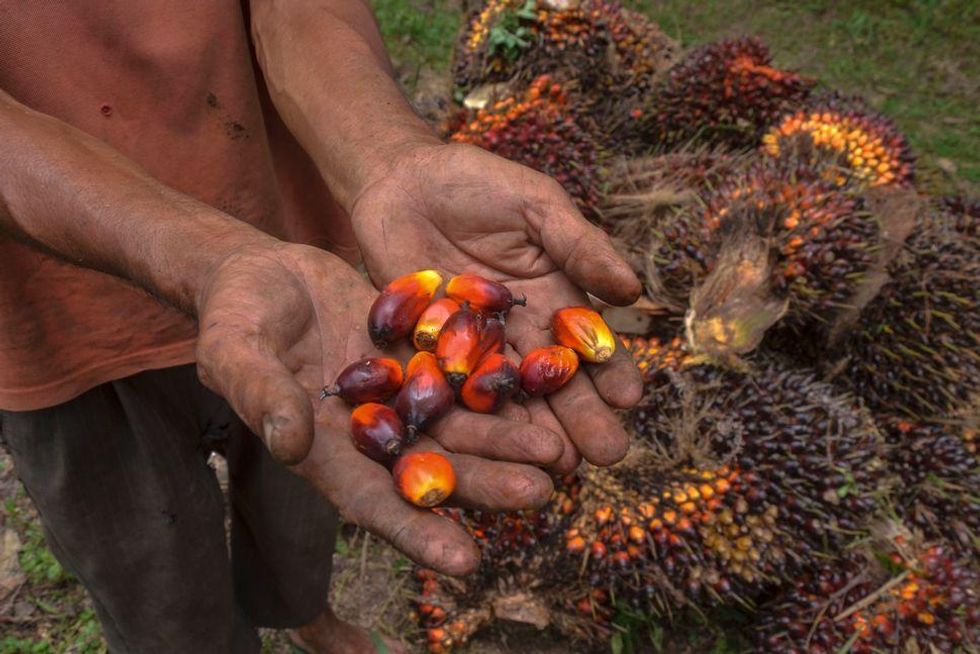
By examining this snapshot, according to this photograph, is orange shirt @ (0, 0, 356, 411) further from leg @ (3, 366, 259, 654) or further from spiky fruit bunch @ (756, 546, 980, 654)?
spiky fruit bunch @ (756, 546, 980, 654)

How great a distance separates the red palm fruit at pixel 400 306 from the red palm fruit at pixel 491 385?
181 millimetres

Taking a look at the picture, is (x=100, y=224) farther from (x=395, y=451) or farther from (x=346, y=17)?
(x=346, y=17)

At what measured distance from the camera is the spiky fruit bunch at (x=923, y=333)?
2715mm

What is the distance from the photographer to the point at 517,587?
258cm

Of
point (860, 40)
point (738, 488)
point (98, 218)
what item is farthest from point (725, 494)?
point (860, 40)

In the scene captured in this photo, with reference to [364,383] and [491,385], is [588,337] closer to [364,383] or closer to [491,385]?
[491,385]

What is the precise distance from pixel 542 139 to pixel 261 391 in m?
2.34

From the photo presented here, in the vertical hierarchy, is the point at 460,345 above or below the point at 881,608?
above

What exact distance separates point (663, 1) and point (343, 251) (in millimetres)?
4562

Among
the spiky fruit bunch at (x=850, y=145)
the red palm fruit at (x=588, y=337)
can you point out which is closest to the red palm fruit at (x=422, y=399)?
the red palm fruit at (x=588, y=337)

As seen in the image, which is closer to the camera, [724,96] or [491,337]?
[491,337]

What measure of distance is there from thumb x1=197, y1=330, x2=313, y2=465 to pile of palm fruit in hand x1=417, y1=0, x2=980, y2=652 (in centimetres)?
150

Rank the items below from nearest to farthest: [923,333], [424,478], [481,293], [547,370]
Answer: [424,478], [547,370], [481,293], [923,333]

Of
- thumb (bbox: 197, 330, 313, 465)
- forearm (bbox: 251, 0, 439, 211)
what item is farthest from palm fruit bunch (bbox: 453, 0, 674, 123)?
thumb (bbox: 197, 330, 313, 465)
